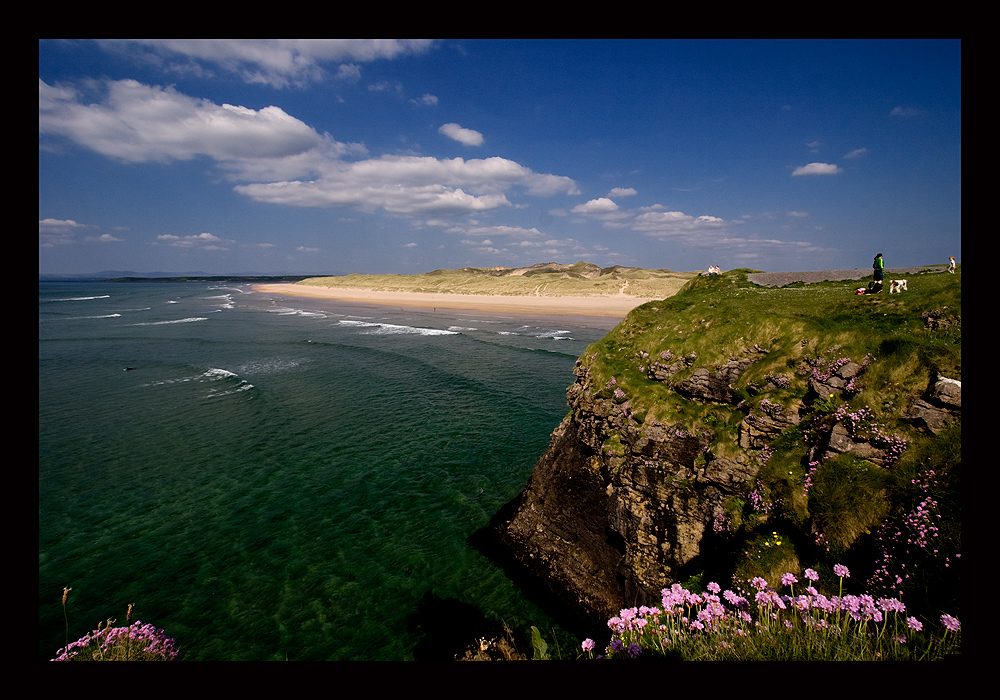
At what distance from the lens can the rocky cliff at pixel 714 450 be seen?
21.5 feet

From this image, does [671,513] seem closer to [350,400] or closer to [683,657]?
[683,657]

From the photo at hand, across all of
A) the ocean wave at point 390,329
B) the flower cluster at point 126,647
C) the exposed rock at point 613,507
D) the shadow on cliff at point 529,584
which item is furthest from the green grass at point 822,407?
the ocean wave at point 390,329

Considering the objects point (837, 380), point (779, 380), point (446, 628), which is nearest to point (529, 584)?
point (446, 628)

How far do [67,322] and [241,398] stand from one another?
70857 millimetres

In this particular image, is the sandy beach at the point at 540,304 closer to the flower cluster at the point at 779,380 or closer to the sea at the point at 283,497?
the sea at the point at 283,497

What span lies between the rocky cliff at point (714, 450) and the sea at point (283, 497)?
86.4 inches

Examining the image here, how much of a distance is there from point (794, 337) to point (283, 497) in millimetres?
18390

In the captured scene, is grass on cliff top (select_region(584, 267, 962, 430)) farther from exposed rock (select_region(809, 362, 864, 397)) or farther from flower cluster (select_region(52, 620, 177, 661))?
flower cluster (select_region(52, 620, 177, 661))

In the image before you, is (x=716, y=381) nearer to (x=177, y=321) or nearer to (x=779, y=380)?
(x=779, y=380)
